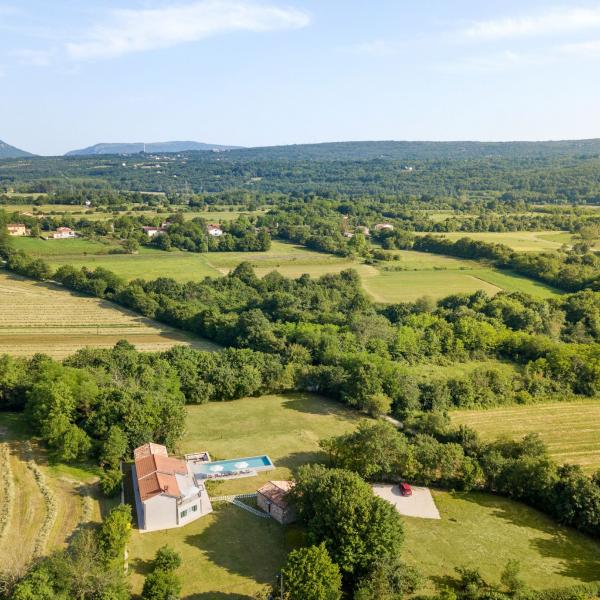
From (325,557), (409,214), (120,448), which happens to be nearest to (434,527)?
(325,557)

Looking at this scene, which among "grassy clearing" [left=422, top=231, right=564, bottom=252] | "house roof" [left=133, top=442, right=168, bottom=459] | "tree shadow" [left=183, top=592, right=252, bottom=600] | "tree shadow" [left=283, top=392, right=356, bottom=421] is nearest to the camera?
"tree shadow" [left=183, top=592, right=252, bottom=600]

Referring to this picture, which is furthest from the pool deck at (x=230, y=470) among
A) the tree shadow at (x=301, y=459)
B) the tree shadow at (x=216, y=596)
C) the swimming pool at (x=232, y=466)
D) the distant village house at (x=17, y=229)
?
the distant village house at (x=17, y=229)

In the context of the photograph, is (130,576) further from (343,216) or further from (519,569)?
(343,216)

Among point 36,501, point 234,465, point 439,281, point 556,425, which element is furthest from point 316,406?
point 439,281

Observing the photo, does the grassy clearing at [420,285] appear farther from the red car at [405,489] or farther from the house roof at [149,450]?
the house roof at [149,450]

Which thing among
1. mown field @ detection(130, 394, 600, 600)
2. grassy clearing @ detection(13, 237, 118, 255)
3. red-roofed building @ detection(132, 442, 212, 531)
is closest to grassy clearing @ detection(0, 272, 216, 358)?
grassy clearing @ detection(13, 237, 118, 255)

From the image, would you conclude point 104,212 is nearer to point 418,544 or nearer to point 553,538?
point 418,544

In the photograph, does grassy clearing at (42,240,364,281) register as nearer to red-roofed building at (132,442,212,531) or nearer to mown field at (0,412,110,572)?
mown field at (0,412,110,572)
